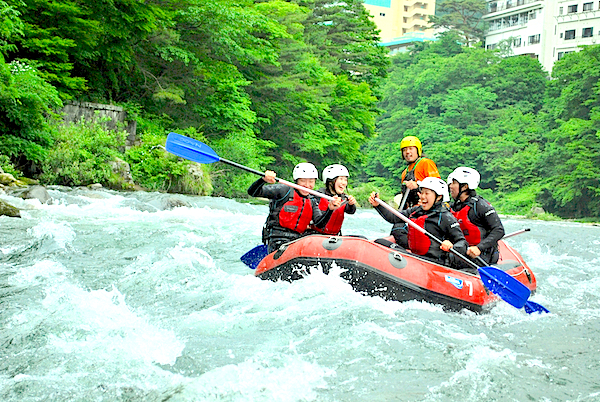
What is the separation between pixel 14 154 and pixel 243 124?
995cm

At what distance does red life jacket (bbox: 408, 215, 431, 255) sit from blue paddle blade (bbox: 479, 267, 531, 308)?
564mm

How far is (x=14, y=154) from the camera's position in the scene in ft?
41.2

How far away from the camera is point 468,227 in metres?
6.49

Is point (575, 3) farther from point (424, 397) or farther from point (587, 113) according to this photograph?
point (424, 397)

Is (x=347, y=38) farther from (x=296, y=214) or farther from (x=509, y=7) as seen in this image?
(x=509, y=7)

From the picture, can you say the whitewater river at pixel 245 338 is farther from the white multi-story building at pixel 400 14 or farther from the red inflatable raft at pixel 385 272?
the white multi-story building at pixel 400 14

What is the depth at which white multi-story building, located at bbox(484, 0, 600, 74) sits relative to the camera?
174 feet

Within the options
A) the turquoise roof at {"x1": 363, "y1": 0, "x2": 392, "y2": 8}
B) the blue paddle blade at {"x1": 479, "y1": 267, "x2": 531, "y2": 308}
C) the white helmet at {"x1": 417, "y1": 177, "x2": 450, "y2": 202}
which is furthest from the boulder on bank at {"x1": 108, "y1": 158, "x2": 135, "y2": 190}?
the turquoise roof at {"x1": 363, "y1": 0, "x2": 392, "y2": 8}

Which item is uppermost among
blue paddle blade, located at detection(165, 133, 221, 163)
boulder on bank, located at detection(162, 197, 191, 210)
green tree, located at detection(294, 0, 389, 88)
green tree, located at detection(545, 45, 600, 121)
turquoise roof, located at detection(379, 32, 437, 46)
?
turquoise roof, located at detection(379, 32, 437, 46)

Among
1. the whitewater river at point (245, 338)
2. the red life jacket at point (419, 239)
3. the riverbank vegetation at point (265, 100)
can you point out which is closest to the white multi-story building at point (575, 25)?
the riverbank vegetation at point (265, 100)

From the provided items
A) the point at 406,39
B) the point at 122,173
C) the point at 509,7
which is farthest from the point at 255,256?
the point at 406,39

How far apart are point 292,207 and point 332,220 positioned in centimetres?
43

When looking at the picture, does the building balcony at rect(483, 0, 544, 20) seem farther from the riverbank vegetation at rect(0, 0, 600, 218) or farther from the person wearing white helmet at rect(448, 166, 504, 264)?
the person wearing white helmet at rect(448, 166, 504, 264)

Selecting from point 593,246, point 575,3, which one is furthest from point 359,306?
point 575,3
